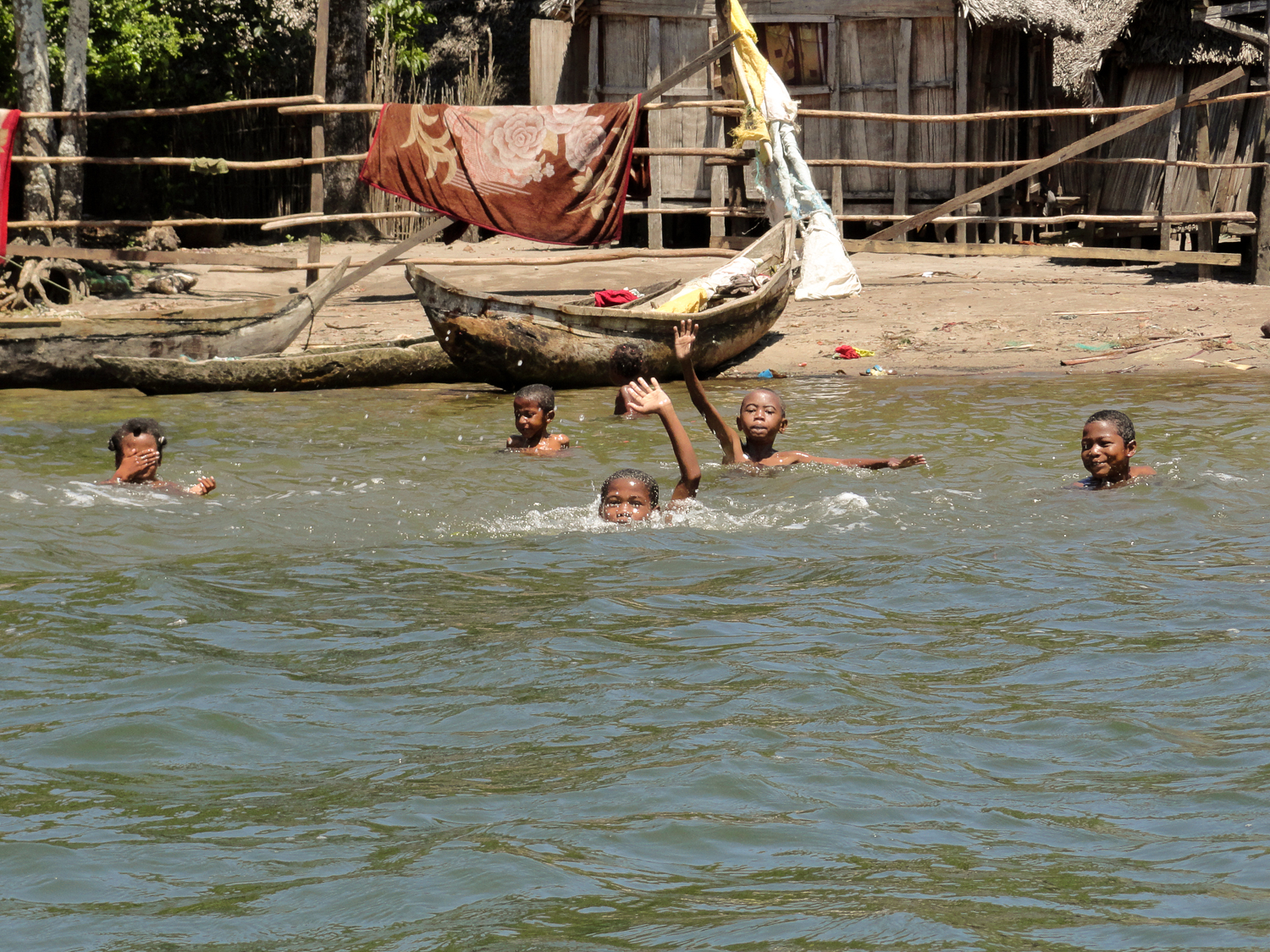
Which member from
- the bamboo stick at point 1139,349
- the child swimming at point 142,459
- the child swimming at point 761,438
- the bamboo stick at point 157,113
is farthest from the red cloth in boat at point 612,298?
the child swimming at point 142,459

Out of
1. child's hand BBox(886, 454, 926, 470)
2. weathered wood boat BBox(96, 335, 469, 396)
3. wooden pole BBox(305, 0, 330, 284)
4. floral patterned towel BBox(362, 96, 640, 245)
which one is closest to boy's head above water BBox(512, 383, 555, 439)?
child's hand BBox(886, 454, 926, 470)

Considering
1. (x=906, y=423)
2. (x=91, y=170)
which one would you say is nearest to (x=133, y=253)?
(x=91, y=170)

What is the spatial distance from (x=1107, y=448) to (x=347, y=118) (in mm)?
13682

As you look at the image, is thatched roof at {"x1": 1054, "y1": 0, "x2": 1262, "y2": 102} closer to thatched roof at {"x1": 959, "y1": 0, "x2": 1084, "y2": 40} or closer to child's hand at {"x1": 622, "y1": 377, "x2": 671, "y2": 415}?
thatched roof at {"x1": 959, "y1": 0, "x2": 1084, "y2": 40}

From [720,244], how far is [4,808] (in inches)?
489

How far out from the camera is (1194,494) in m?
7.44

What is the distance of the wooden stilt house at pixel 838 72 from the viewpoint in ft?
55.8

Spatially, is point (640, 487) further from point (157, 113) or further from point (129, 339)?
point (157, 113)

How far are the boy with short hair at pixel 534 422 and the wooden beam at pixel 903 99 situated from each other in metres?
9.15

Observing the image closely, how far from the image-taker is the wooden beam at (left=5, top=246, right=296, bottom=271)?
44.8 feet

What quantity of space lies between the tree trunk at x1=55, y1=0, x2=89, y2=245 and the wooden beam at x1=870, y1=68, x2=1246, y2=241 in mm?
8235

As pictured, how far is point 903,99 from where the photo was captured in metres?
17.1

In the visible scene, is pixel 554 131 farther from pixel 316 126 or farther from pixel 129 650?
pixel 129 650

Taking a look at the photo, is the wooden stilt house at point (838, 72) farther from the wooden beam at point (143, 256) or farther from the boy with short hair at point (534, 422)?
the boy with short hair at point (534, 422)
